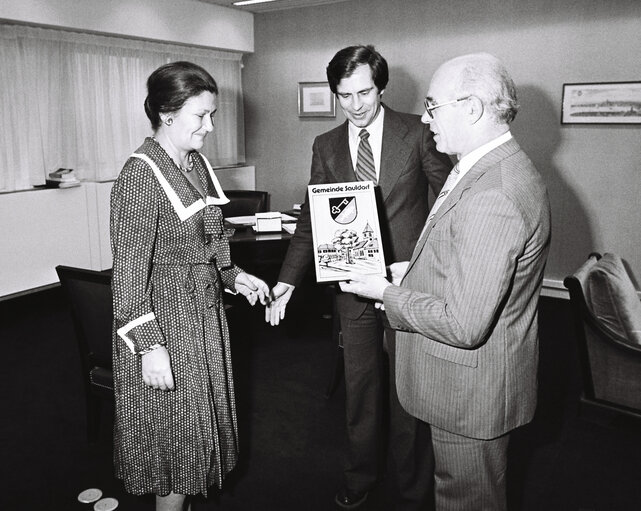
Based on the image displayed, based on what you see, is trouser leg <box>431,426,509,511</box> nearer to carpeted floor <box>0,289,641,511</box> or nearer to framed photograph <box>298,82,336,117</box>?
carpeted floor <box>0,289,641,511</box>

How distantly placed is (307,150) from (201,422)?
5.52 metres

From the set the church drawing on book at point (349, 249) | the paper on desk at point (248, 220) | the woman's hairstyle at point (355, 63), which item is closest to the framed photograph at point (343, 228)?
the church drawing on book at point (349, 249)

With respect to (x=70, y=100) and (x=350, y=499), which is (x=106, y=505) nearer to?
(x=350, y=499)

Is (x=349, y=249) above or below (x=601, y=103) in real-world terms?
below

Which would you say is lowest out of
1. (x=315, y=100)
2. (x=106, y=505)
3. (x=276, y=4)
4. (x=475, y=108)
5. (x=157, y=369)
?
(x=106, y=505)

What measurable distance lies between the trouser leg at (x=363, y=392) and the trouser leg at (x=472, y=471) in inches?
28.4

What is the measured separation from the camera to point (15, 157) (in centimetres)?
534

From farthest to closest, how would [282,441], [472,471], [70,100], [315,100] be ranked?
[315,100], [70,100], [282,441], [472,471]

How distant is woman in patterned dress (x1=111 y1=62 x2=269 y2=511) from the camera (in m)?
1.76

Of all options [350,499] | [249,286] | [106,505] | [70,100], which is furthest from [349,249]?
[70,100]

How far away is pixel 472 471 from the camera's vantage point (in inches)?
63.1

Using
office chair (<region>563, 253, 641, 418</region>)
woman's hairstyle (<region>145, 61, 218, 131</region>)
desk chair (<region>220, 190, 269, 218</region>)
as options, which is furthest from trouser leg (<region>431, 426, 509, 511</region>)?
desk chair (<region>220, 190, 269, 218</region>)

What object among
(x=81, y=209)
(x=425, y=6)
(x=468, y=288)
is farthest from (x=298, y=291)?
(x=468, y=288)

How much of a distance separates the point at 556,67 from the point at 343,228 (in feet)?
13.7
